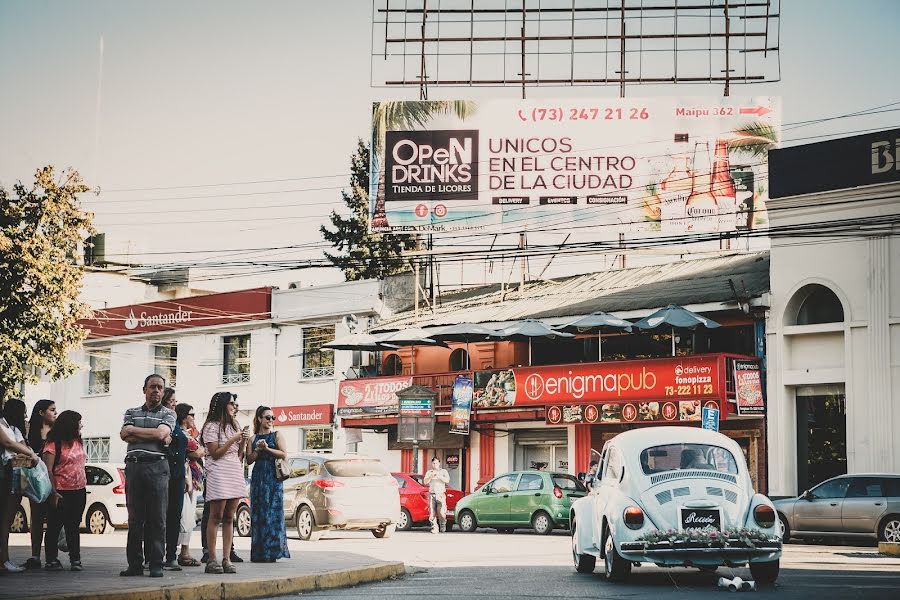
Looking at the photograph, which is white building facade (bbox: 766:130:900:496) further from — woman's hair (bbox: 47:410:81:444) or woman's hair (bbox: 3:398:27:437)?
woman's hair (bbox: 3:398:27:437)

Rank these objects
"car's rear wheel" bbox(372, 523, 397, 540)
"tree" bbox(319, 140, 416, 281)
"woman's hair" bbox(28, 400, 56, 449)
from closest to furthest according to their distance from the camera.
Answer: "woman's hair" bbox(28, 400, 56, 449) → "car's rear wheel" bbox(372, 523, 397, 540) → "tree" bbox(319, 140, 416, 281)

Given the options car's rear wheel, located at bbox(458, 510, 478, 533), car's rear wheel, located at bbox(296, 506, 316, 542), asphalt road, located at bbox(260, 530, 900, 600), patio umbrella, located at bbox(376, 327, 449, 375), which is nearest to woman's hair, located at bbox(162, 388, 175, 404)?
asphalt road, located at bbox(260, 530, 900, 600)

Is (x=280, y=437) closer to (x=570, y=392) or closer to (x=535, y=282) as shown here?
(x=570, y=392)

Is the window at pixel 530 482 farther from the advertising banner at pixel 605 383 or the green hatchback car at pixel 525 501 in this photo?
the advertising banner at pixel 605 383

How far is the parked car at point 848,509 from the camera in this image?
25391 millimetres

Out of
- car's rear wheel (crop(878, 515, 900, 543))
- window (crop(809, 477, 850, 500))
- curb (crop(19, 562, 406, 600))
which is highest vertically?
window (crop(809, 477, 850, 500))

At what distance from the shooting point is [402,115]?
42844mm

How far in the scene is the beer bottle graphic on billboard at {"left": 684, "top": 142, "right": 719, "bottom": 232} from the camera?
4034 cm

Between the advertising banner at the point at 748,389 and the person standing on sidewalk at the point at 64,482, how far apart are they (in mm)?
22190

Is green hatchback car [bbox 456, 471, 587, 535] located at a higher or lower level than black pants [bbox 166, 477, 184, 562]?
lower

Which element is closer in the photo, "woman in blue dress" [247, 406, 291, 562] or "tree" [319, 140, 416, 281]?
"woman in blue dress" [247, 406, 291, 562]

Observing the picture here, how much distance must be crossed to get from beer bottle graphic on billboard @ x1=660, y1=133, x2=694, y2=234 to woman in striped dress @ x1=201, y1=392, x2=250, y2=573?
27.6m

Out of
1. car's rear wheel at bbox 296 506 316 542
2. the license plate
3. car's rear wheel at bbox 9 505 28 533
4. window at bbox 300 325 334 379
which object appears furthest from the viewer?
window at bbox 300 325 334 379

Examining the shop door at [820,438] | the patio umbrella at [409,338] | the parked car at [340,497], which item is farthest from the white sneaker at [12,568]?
the patio umbrella at [409,338]
